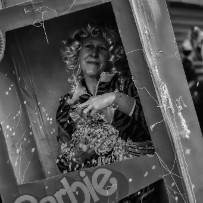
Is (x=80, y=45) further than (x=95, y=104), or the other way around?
(x=80, y=45)

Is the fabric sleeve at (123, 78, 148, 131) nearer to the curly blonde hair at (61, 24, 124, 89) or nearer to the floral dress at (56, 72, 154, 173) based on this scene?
the floral dress at (56, 72, 154, 173)

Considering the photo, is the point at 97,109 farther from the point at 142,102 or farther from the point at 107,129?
the point at 142,102

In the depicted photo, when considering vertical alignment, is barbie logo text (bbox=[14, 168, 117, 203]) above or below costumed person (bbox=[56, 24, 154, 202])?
below

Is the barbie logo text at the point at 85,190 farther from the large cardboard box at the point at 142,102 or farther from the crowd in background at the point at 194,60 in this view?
the crowd in background at the point at 194,60

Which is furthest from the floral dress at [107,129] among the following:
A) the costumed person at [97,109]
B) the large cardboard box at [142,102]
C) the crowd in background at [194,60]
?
the crowd in background at [194,60]

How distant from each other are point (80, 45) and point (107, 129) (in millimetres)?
464

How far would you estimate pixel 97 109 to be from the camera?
6.86 feet

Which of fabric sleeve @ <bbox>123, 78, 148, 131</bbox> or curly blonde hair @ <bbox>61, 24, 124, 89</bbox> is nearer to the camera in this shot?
fabric sleeve @ <bbox>123, 78, 148, 131</bbox>

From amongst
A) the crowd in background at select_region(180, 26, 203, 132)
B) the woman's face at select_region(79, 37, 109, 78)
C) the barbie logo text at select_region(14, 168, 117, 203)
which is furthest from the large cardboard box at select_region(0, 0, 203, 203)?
the crowd in background at select_region(180, 26, 203, 132)

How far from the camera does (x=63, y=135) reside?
2.25 m

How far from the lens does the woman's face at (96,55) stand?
2.19 m

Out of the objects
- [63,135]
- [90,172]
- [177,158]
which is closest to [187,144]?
[177,158]

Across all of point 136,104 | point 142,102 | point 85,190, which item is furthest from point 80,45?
point 85,190

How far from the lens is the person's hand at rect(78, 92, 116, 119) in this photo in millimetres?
2037
